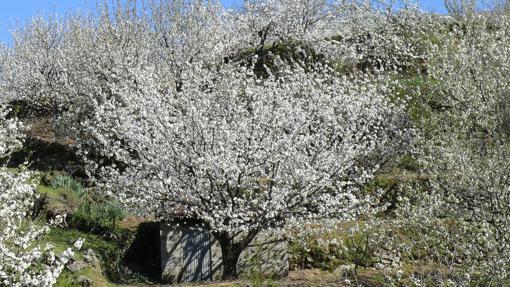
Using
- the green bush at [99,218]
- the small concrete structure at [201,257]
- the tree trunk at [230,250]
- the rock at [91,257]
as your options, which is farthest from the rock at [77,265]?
the tree trunk at [230,250]

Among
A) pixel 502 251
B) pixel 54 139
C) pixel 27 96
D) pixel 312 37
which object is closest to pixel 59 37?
pixel 27 96

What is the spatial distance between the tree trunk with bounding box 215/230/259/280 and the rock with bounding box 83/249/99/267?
2029 millimetres

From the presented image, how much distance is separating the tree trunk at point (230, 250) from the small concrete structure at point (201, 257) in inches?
14.2

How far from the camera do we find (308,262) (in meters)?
11.6

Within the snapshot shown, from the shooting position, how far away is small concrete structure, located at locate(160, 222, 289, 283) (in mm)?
10750

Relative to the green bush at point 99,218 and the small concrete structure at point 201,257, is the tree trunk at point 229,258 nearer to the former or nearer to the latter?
the small concrete structure at point 201,257

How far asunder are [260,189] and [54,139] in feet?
35.8

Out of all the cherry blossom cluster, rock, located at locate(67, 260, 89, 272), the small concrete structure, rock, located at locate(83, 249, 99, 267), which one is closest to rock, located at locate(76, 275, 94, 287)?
rock, located at locate(67, 260, 89, 272)

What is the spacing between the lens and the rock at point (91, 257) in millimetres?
9900

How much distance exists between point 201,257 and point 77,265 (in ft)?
7.43

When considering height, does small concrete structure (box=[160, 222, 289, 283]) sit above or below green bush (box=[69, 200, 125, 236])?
below

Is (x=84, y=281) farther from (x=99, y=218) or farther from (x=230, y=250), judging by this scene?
(x=99, y=218)

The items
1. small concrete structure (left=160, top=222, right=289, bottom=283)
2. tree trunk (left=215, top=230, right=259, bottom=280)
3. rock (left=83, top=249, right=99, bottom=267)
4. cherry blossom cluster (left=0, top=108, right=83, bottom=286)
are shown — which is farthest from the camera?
small concrete structure (left=160, top=222, right=289, bottom=283)

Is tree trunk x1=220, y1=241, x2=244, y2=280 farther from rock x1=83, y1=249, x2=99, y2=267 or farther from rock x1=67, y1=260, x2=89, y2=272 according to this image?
rock x1=67, y1=260, x2=89, y2=272
